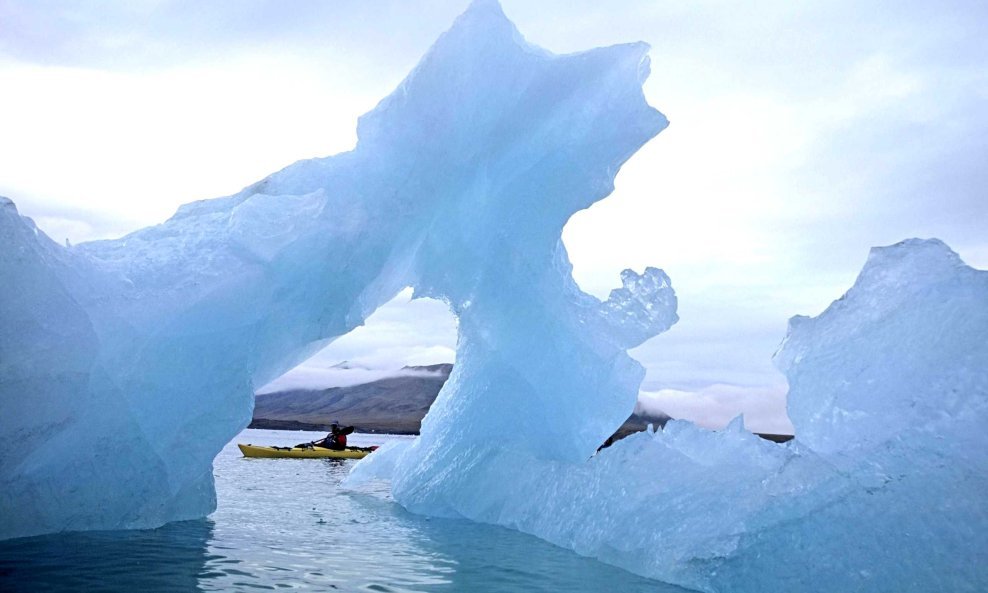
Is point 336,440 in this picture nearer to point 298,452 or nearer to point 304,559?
point 298,452

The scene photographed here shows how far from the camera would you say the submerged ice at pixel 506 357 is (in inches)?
241

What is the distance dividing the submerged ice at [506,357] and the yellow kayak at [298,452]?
13214 millimetres

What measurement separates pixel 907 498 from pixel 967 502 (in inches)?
14.4

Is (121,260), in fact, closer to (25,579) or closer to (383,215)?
(383,215)

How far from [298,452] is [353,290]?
16372mm

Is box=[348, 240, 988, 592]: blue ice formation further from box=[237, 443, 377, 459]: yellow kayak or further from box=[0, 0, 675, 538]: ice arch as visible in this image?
box=[237, 443, 377, 459]: yellow kayak

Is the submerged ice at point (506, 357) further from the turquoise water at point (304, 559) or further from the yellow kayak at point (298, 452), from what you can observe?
the yellow kayak at point (298, 452)

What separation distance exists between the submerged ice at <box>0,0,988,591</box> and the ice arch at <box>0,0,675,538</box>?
3 centimetres

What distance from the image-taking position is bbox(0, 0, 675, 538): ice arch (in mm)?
7676

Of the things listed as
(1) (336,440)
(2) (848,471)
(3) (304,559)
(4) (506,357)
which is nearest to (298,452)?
(1) (336,440)

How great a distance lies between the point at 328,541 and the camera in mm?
7887

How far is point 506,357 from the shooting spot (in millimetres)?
10422

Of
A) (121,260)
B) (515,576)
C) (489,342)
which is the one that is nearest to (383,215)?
(489,342)

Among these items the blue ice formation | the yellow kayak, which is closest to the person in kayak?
the yellow kayak
